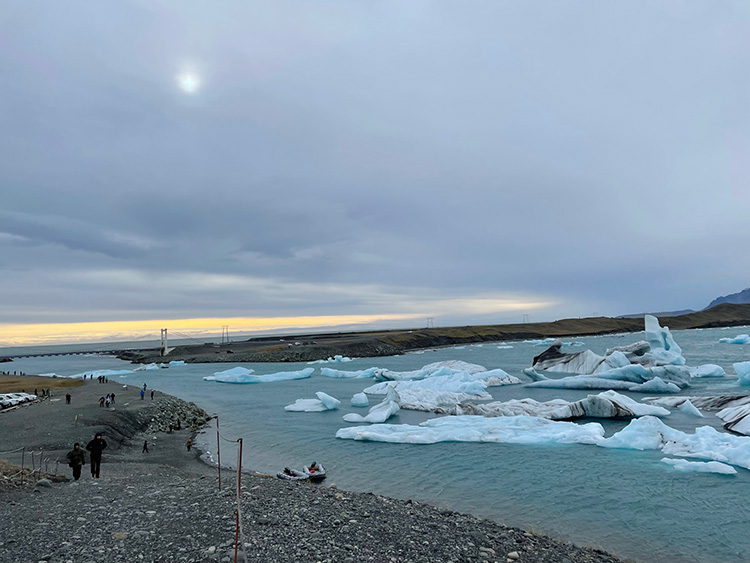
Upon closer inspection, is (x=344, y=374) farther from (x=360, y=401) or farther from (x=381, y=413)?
(x=381, y=413)

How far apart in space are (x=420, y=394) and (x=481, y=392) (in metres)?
4.85

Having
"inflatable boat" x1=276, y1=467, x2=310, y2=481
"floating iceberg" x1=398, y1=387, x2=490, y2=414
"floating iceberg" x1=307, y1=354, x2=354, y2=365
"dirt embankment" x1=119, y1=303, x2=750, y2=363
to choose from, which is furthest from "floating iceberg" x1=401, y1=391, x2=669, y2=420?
"dirt embankment" x1=119, y1=303, x2=750, y2=363

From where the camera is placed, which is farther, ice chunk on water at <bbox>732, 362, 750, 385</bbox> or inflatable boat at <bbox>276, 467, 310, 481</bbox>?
ice chunk on water at <bbox>732, 362, 750, 385</bbox>

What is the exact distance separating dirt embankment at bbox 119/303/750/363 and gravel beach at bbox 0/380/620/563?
75.7 m

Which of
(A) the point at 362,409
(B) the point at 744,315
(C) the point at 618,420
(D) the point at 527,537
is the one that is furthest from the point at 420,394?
(B) the point at 744,315

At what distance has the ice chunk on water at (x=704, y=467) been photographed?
48.5 ft

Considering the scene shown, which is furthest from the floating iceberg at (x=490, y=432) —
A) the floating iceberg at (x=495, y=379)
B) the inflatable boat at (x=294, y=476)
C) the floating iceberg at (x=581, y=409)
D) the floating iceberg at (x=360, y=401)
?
the floating iceberg at (x=495, y=379)

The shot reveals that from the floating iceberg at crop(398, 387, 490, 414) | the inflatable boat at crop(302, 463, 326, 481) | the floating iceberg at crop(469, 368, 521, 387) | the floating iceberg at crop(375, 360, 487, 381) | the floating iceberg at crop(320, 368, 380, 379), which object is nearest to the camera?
the inflatable boat at crop(302, 463, 326, 481)

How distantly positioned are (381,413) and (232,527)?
18.4 metres

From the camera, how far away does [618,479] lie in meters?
14.6

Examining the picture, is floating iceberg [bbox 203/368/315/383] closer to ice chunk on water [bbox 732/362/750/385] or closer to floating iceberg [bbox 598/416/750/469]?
floating iceberg [bbox 598/416/750/469]

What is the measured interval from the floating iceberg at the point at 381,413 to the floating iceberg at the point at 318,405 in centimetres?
362

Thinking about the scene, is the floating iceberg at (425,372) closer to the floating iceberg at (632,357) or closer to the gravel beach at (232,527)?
the floating iceberg at (632,357)

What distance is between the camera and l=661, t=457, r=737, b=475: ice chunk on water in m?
14.8
